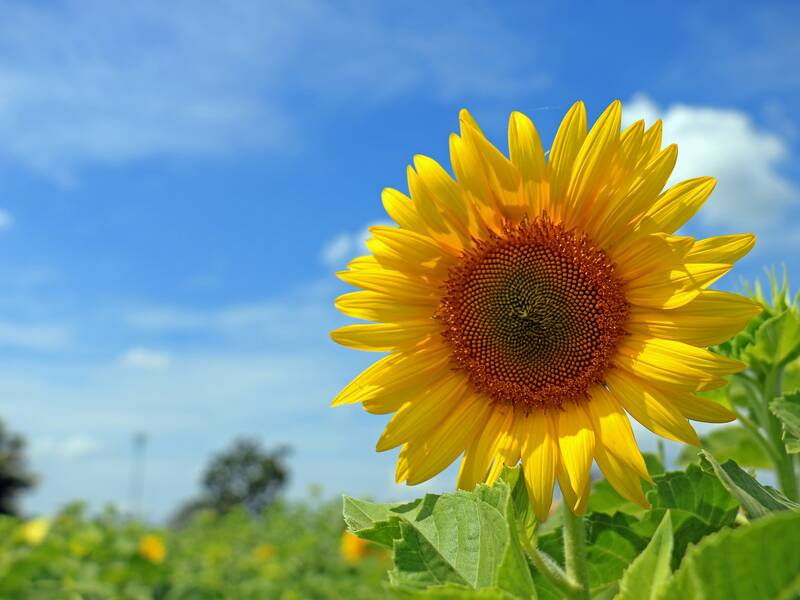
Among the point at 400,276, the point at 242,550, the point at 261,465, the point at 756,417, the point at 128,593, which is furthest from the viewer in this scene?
the point at 261,465

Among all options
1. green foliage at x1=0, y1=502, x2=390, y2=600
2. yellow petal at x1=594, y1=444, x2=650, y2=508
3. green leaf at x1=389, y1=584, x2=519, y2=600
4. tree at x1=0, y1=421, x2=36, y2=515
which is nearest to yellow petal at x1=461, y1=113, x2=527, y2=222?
yellow petal at x1=594, y1=444, x2=650, y2=508

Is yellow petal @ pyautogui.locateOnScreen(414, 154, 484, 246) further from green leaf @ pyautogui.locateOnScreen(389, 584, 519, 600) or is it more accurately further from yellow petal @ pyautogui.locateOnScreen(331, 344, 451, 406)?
green leaf @ pyautogui.locateOnScreen(389, 584, 519, 600)

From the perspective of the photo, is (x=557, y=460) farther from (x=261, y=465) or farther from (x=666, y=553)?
(x=261, y=465)

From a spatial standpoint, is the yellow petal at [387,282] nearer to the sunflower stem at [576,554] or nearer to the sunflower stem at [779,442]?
the sunflower stem at [576,554]

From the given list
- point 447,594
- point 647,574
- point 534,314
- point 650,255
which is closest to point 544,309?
point 534,314

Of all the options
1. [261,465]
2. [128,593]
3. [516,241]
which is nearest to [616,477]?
[516,241]

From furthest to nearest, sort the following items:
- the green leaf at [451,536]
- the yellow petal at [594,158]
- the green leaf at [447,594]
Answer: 1. the yellow petal at [594,158]
2. the green leaf at [451,536]
3. the green leaf at [447,594]

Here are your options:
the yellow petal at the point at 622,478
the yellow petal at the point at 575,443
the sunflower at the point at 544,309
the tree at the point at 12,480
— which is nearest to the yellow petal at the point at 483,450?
the sunflower at the point at 544,309
